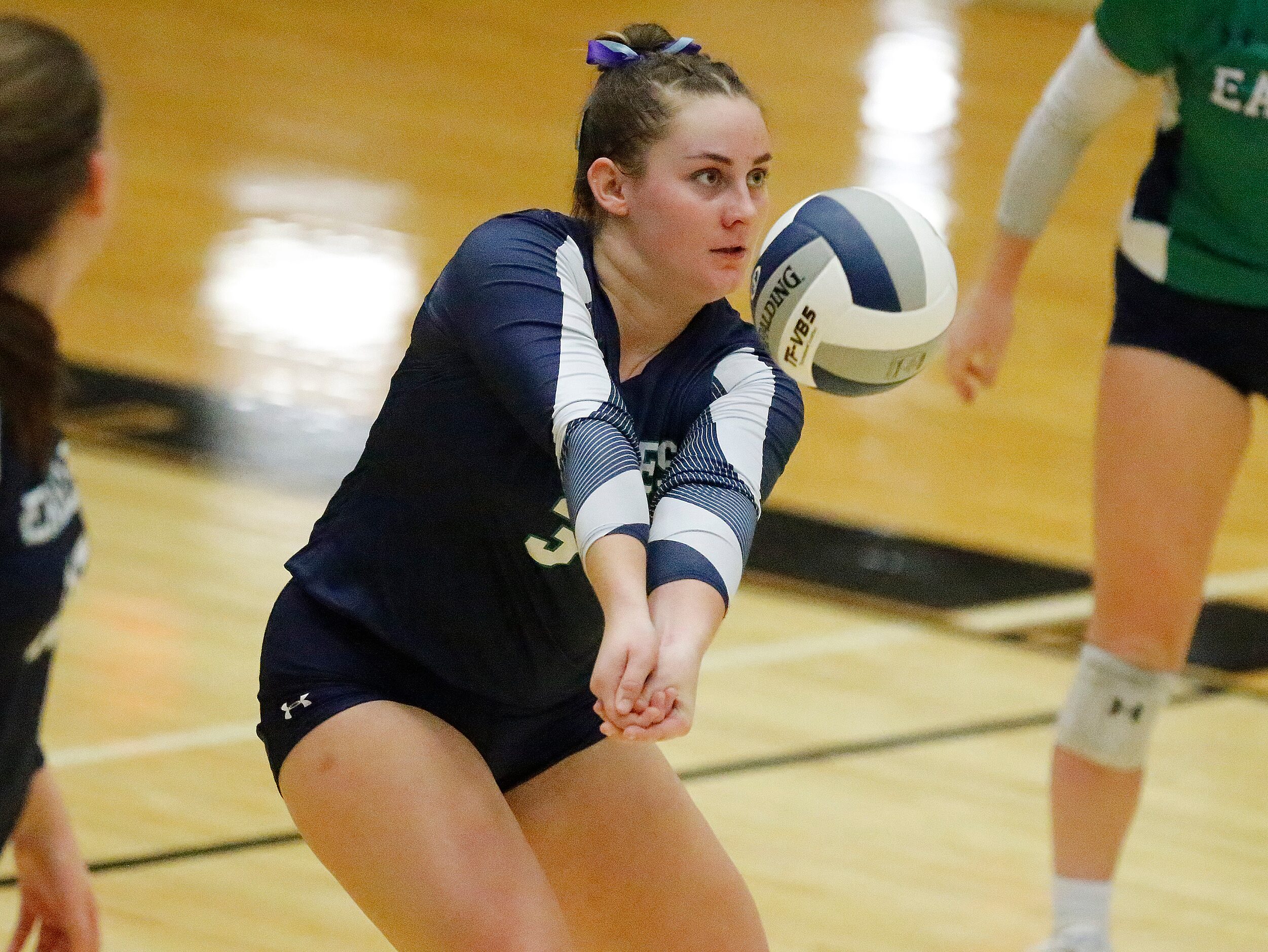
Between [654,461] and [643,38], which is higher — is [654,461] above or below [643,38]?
below

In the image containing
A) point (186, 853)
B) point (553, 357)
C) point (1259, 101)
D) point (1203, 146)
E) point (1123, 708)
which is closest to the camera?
point (553, 357)

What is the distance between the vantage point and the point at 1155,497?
321cm

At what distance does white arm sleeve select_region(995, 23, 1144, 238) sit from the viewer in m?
3.26

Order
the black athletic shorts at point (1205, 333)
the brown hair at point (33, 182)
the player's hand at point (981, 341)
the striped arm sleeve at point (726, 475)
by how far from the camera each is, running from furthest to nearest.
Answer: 1. the player's hand at point (981, 341)
2. the black athletic shorts at point (1205, 333)
3. the striped arm sleeve at point (726, 475)
4. the brown hair at point (33, 182)

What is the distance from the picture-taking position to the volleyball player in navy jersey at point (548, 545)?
6.93 feet

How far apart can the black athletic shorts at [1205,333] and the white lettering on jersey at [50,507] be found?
1997 mm

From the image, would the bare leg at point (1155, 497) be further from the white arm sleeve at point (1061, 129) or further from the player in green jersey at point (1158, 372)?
the white arm sleeve at point (1061, 129)

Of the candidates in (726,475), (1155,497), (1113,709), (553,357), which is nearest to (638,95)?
(553,357)

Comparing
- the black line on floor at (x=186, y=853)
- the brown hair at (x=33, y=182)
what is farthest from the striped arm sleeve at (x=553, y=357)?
the black line on floor at (x=186, y=853)

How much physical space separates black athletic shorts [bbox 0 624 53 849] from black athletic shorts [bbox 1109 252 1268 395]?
2018 mm

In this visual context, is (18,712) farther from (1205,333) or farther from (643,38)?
(1205,333)

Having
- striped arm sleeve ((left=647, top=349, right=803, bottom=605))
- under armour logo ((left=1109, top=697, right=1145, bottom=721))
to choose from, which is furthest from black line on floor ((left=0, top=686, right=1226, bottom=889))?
striped arm sleeve ((left=647, top=349, right=803, bottom=605))

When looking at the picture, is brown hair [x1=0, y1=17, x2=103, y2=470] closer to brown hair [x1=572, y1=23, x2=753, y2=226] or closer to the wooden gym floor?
brown hair [x1=572, y1=23, x2=753, y2=226]

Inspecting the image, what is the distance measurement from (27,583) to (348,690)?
647mm
